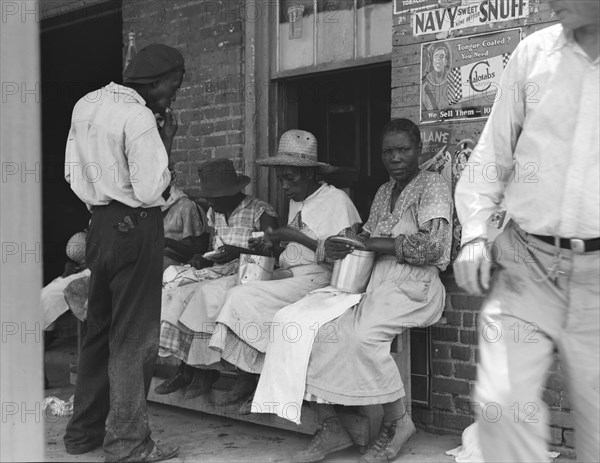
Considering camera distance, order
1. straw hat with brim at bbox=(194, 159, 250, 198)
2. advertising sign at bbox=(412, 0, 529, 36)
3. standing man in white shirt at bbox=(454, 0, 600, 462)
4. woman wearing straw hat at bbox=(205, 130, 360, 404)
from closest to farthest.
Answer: standing man in white shirt at bbox=(454, 0, 600, 462) < advertising sign at bbox=(412, 0, 529, 36) < woman wearing straw hat at bbox=(205, 130, 360, 404) < straw hat with brim at bbox=(194, 159, 250, 198)

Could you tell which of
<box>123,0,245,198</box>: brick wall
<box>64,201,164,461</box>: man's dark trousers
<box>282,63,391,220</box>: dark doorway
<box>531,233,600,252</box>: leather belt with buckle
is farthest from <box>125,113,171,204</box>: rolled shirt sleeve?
<box>282,63,391,220</box>: dark doorway

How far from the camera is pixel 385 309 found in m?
4.26

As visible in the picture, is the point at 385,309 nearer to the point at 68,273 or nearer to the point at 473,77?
the point at 473,77

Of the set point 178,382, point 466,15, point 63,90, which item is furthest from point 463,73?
point 63,90

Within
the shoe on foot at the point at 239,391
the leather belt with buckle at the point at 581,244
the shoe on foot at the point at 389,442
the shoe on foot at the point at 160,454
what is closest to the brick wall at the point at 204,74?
the shoe on foot at the point at 239,391

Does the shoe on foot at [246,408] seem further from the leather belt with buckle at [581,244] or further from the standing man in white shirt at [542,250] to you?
the leather belt with buckle at [581,244]

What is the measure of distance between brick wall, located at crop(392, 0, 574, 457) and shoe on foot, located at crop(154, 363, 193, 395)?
1.43 m

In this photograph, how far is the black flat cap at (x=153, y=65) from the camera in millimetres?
4246

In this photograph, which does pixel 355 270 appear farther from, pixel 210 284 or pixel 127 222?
pixel 127 222

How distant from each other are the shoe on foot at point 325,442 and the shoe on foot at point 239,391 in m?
0.71

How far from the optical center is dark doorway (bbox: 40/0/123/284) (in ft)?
29.7

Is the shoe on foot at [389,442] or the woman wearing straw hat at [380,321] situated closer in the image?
the woman wearing straw hat at [380,321]

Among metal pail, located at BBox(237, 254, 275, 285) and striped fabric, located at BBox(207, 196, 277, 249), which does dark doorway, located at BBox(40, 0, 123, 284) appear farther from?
metal pail, located at BBox(237, 254, 275, 285)

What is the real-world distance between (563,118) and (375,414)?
2328 millimetres
